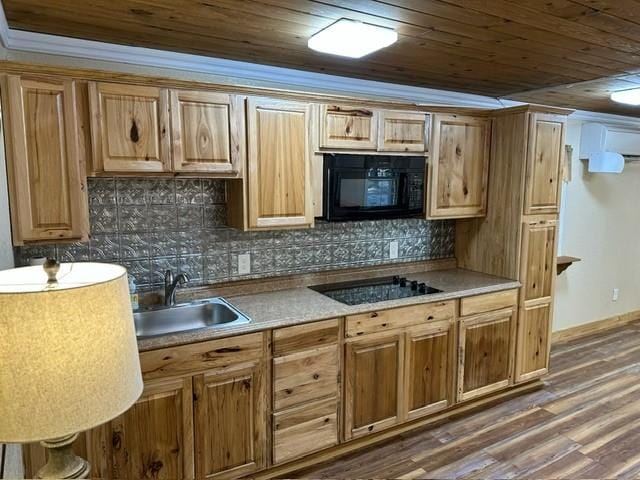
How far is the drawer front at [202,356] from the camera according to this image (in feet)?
6.58

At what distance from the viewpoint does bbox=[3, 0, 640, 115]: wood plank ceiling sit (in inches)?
71.4

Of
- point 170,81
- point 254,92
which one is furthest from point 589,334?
point 170,81

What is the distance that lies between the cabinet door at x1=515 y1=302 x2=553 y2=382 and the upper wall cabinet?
4.84ft

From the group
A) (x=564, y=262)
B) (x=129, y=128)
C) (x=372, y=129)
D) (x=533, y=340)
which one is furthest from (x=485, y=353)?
(x=129, y=128)

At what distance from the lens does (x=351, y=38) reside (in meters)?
2.11

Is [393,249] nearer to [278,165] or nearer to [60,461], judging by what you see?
[278,165]

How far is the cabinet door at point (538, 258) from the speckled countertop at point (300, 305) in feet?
0.50

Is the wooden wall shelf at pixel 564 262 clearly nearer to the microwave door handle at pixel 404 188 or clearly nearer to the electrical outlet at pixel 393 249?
the electrical outlet at pixel 393 249

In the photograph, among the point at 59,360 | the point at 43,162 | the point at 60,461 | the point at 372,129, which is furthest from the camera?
the point at 372,129

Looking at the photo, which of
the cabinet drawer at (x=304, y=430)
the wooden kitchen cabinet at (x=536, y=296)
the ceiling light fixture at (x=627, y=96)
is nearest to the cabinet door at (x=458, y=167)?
the wooden kitchen cabinet at (x=536, y=296)

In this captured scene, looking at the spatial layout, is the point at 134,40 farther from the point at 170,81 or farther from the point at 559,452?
the point at 559,452

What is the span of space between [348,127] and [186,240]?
46.2 inches

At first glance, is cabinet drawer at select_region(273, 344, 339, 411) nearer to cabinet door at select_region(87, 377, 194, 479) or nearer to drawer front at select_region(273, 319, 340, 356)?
drawer front at select_region(273, 319, 340, 356)

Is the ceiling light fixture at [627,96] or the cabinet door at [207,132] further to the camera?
the ceiling light fixture at [627,96]
